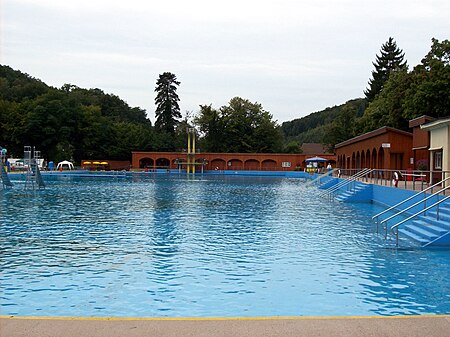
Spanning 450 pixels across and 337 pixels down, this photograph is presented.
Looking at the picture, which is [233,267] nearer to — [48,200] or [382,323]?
[382,323]

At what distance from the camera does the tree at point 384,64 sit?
71938mm

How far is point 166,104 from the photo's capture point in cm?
9175

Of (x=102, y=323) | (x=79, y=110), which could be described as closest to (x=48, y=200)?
(x=102, y=323)

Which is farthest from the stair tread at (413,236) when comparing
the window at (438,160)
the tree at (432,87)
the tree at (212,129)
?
the tree at (212,129)

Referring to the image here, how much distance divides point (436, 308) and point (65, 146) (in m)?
76.2

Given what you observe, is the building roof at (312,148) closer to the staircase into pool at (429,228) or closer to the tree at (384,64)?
the tree at (384,64)

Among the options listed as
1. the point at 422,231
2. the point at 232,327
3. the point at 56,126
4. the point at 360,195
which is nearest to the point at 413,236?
the point at 422,231

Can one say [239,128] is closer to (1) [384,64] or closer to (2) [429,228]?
(1) [384,64]

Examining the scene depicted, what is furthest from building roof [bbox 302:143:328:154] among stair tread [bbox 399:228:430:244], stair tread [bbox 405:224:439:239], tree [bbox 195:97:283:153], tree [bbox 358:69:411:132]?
stair tread [bbox 405:224:439:239]

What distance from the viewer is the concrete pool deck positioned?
16.7 ft

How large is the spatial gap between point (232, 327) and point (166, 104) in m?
88.1

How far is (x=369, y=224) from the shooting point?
55.5 ft

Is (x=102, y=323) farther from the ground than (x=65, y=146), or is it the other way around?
(x=65, y=146)

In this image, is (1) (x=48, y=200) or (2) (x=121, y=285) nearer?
(2) (x=121, y=285)
